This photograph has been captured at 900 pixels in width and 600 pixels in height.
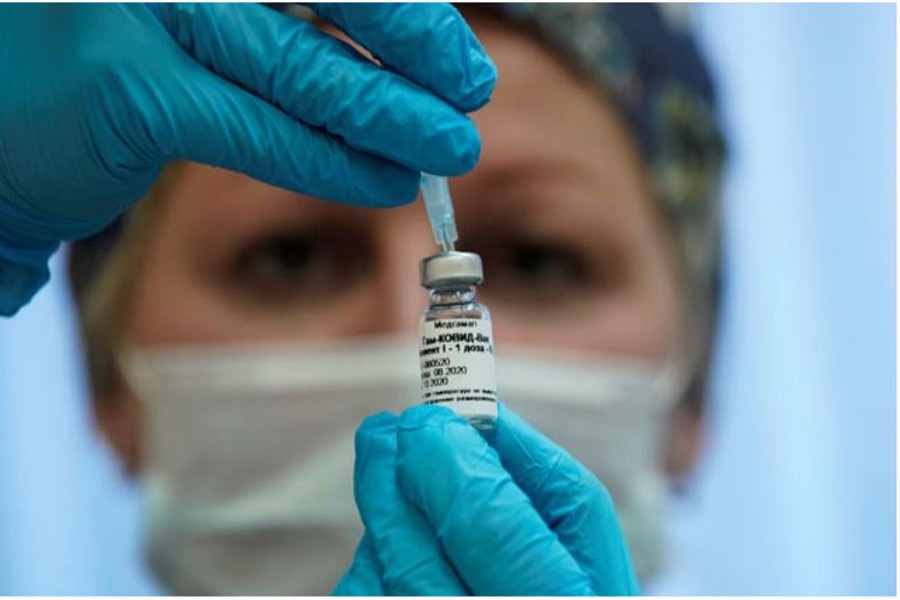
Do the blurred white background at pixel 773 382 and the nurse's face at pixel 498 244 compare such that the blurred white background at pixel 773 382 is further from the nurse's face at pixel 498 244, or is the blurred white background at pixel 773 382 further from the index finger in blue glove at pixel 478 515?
the index finger in blue glove at pixel 478 515

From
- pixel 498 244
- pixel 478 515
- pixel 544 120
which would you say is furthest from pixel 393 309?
pixel 478 515

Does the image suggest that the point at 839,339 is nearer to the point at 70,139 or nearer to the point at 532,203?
the point at 532,203

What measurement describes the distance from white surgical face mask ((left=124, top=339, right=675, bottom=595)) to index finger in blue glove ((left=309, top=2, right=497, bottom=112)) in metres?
0.71

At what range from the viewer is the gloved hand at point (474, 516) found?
0.83m

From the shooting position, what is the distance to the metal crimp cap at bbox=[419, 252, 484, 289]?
85 centimetres

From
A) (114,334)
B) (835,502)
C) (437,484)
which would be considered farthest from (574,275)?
(437,484)

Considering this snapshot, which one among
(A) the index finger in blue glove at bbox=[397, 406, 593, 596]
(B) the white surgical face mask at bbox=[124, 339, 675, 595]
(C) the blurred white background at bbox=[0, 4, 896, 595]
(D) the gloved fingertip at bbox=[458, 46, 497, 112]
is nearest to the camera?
(A) the index finger in blue glove at bbox=[397, 406, 593, 596]

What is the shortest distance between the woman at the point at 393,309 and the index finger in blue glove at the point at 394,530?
0.67m

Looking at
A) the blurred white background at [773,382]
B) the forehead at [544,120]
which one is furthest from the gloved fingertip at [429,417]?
the blurred white background at [773,382]

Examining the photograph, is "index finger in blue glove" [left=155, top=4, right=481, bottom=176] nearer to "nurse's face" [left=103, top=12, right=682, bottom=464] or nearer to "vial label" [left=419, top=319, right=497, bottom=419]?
"vial label" [left=419, top=319, right=497, bottom=419]

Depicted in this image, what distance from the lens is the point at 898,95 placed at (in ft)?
6.11

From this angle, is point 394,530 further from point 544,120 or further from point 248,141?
point 544,120

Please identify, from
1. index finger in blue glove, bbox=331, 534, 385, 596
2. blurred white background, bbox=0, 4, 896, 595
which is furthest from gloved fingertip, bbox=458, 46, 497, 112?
blurred white background, bbox=0, 4, 896, 595

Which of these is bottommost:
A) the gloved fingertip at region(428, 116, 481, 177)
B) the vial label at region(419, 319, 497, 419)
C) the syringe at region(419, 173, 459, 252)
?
the vial label at region(419, 319, 497, 419)
